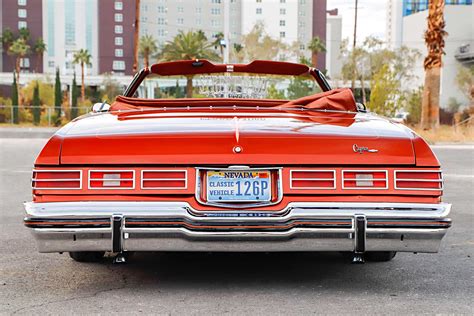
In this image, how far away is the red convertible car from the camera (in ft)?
13.1

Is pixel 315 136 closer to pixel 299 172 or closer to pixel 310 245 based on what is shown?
pixel 299 172

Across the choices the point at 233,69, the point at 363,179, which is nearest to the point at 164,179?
the point at 363,179

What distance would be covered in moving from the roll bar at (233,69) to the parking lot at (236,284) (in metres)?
1.49

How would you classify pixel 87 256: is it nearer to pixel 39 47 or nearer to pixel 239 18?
pixel 39 47

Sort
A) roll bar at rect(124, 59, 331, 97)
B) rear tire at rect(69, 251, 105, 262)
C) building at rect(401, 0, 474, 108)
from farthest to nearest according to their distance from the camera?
1. building at rect(401, 0, 474, 108)
2. roll bar at rect(124, 59, 331, 97)
3. rear tire at rect(69, 251, 105, 262)

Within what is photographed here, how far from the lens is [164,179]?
4.07 m

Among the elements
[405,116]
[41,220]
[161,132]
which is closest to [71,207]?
[41,220]

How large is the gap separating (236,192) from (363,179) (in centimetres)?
68

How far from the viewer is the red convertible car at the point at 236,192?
4.00 meters

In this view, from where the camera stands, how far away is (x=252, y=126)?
4336 millimetres

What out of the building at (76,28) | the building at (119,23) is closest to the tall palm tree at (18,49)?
the building at (76,28)

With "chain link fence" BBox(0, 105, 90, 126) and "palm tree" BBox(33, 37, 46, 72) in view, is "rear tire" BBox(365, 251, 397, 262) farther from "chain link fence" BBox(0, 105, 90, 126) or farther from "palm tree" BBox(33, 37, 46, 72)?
"palm tree" BBox(33, 37, 46, 72)

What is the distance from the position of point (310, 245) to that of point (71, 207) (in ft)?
4.11

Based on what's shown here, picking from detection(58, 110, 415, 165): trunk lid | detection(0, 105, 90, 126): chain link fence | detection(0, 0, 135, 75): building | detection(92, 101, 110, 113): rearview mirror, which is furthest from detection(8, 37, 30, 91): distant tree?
detection(58, 110, 415, 165): trunk lid
